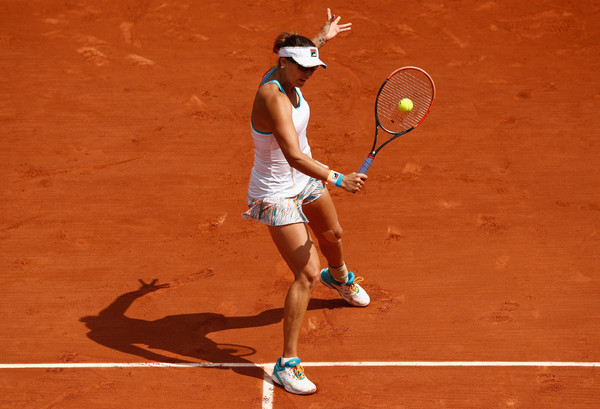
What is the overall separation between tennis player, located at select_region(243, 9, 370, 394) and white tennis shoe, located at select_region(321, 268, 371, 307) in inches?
24.9

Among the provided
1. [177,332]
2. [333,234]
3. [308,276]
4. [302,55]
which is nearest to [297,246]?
[308,276]

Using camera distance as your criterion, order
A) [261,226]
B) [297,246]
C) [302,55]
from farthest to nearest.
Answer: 1. [261,226]
2. [297,246]
3. [302,55]

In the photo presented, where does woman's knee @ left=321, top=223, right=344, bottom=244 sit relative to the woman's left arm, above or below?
below

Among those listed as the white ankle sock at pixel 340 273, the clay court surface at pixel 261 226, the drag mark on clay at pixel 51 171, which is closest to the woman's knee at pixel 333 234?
the white ankle sock at pixel 340 273

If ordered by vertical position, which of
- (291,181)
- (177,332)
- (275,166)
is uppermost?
(275,166)

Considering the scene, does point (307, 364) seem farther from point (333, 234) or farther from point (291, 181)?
point (291, 181)

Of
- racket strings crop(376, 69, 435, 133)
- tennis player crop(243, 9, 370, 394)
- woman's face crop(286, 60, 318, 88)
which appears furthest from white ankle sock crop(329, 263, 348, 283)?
woman's face crop(286, 60, 318, 88)

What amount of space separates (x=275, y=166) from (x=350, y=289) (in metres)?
1.36

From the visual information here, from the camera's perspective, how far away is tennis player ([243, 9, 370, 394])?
179 inches

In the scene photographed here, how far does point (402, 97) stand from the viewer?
5957 mm

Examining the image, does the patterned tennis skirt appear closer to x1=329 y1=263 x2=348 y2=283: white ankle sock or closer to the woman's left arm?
x1=329 y1=263 x2=348 y2=283: white ankle sock

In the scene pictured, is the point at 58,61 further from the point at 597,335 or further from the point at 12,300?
the point at 597,335

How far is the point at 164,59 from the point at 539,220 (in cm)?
492

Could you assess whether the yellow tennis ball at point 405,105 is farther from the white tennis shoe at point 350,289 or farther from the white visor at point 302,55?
the white tennis shoe at point 350,289
